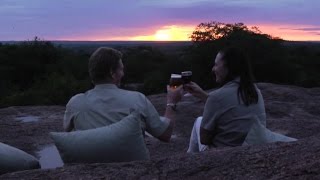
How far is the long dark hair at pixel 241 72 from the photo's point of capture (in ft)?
13.5

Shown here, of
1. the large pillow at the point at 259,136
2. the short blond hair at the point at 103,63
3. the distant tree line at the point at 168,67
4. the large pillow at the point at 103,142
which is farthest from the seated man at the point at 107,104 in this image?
the distant tree line at the point at 168,67

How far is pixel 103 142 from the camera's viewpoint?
3459 millimetres

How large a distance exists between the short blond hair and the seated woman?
0.75 metres

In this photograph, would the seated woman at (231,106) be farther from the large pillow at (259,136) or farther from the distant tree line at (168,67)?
the distant tree line at (168,67)

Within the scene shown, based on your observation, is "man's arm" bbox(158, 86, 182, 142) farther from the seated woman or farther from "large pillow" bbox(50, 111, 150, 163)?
"large pillow" bbox(50, 111, 150, 163)

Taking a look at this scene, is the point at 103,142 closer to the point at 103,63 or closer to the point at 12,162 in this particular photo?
the point at 103,63

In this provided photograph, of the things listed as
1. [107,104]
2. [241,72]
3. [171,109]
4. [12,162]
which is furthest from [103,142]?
[241,72]

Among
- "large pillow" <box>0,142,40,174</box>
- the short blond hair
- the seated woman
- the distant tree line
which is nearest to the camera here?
the short blond hair

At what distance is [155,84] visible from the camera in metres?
24.5

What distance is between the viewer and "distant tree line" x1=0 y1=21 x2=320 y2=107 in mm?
22094

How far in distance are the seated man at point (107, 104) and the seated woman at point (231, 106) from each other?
385 millimetres

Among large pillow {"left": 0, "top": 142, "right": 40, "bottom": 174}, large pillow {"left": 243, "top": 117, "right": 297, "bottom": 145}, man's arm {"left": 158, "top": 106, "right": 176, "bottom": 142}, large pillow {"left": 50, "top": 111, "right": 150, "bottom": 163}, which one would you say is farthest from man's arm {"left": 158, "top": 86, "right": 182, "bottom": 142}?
large pillow {"left": 0, "top": 142, "right": 40, "bottom": 174}

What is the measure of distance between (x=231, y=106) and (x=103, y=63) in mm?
963

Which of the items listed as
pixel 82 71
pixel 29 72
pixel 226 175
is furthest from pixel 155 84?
pixel 226 175
